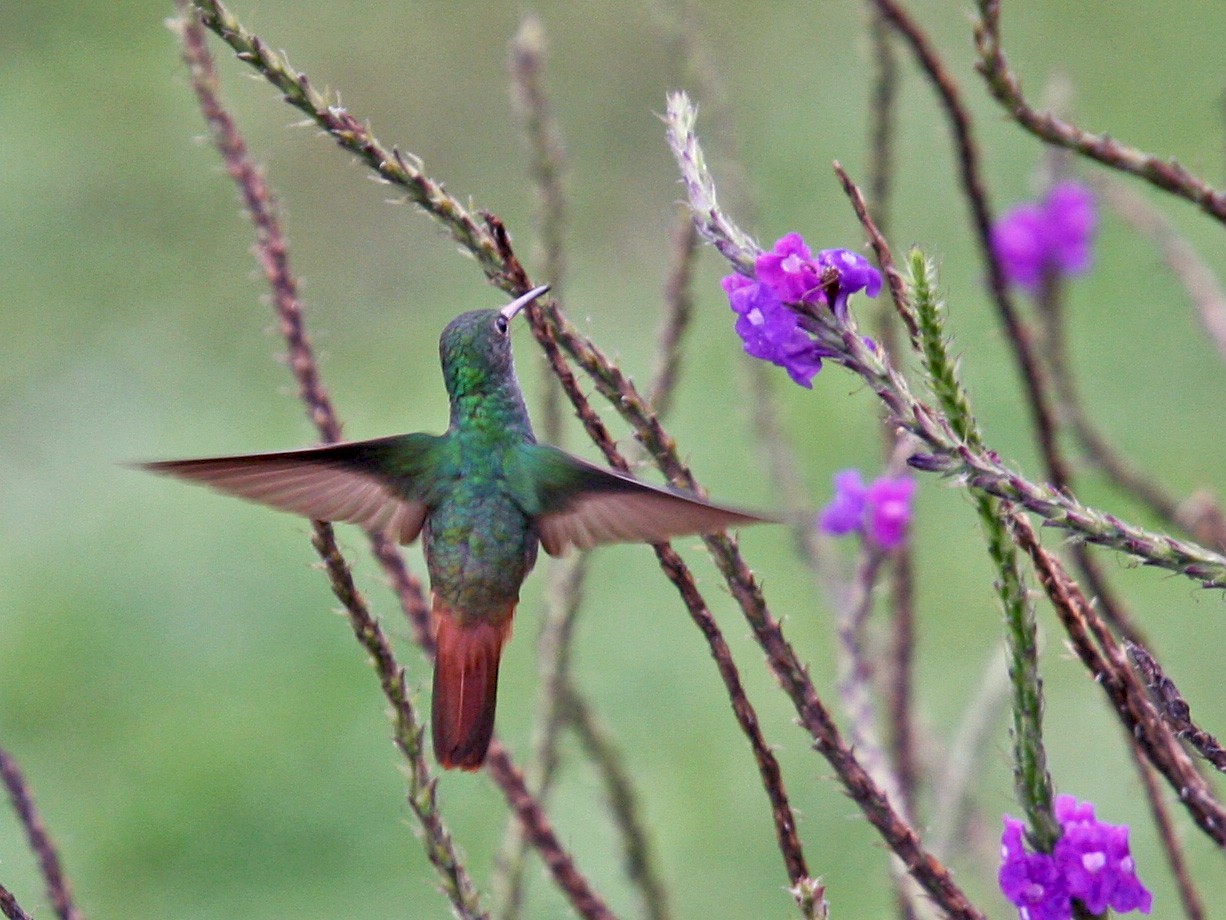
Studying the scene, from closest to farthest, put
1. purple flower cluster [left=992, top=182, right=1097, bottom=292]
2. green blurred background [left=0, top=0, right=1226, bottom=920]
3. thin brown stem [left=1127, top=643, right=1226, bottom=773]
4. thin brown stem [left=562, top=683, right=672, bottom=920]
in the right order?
thin brown stem [left=1127, top=643, right=1226, bottom=773], thin brown stem [left=562, top=683, right=672, bottom=920], purple flower cluster [left=992, top=182, right=1097, bottom=292], green blurred background [left=0, top=0, right=1226, bottom=920]

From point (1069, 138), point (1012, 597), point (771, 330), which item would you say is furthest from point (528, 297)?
point (1069, 138)

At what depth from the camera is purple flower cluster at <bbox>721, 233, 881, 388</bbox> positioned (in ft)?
5.77

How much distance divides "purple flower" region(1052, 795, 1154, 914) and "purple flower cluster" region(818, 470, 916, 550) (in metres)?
1.13

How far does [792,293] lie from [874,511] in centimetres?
113

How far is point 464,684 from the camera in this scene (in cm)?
238

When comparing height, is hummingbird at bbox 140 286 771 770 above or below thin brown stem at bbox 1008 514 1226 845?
above

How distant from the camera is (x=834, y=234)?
29.2 ft

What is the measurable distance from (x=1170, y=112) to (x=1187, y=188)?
24.6ft

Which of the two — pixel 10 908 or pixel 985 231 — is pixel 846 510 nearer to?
pixel 985 231

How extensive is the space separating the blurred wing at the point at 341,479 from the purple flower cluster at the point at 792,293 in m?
0.56

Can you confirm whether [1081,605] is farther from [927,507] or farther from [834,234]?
[834,234]

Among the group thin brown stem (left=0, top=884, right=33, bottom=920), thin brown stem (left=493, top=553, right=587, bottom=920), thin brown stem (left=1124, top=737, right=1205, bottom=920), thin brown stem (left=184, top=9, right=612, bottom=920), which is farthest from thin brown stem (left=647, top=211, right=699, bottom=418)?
thin brown stem (left=0, top=884, right=33, bottom=920)

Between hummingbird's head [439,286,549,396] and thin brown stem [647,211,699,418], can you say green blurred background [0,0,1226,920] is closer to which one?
thin brown stem [647,211,699,418]

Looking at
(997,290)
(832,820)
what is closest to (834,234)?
(832,820)
